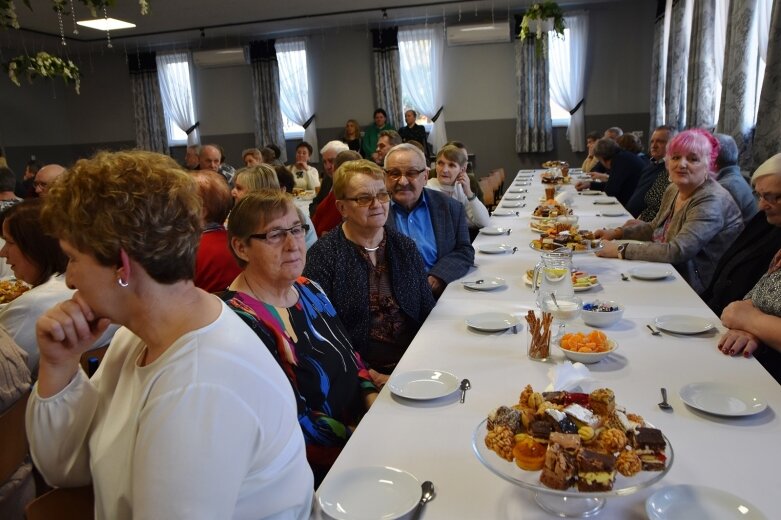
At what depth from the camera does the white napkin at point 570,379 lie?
1.46m

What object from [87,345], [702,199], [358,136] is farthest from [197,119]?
[87,345]

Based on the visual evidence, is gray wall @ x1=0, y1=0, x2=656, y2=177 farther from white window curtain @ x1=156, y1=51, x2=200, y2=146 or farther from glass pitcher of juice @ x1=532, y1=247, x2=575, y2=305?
glass pitcher of juice @ x1=532, y1=247, x2=575, y2=305

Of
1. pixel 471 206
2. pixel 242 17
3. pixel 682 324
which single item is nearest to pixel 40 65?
pixel 471 206

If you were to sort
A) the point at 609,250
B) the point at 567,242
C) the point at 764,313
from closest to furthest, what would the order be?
the point at 764,313, the point at 567,242, the point at 609,250

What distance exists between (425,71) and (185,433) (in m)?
10.6

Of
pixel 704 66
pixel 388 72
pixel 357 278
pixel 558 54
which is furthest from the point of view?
pixel 388 72

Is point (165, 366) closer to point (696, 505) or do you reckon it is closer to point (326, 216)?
point (696, 505)

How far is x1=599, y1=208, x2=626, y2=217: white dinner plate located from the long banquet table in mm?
2104

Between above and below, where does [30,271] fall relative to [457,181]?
below

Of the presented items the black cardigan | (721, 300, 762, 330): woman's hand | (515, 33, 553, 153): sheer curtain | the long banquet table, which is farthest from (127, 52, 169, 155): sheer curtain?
(721, 300, 762, 330): woman's hand

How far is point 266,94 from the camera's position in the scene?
11336 mm

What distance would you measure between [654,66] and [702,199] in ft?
23.5

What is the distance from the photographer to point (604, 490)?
95cm

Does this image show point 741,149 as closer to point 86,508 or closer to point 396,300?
point 396,300
